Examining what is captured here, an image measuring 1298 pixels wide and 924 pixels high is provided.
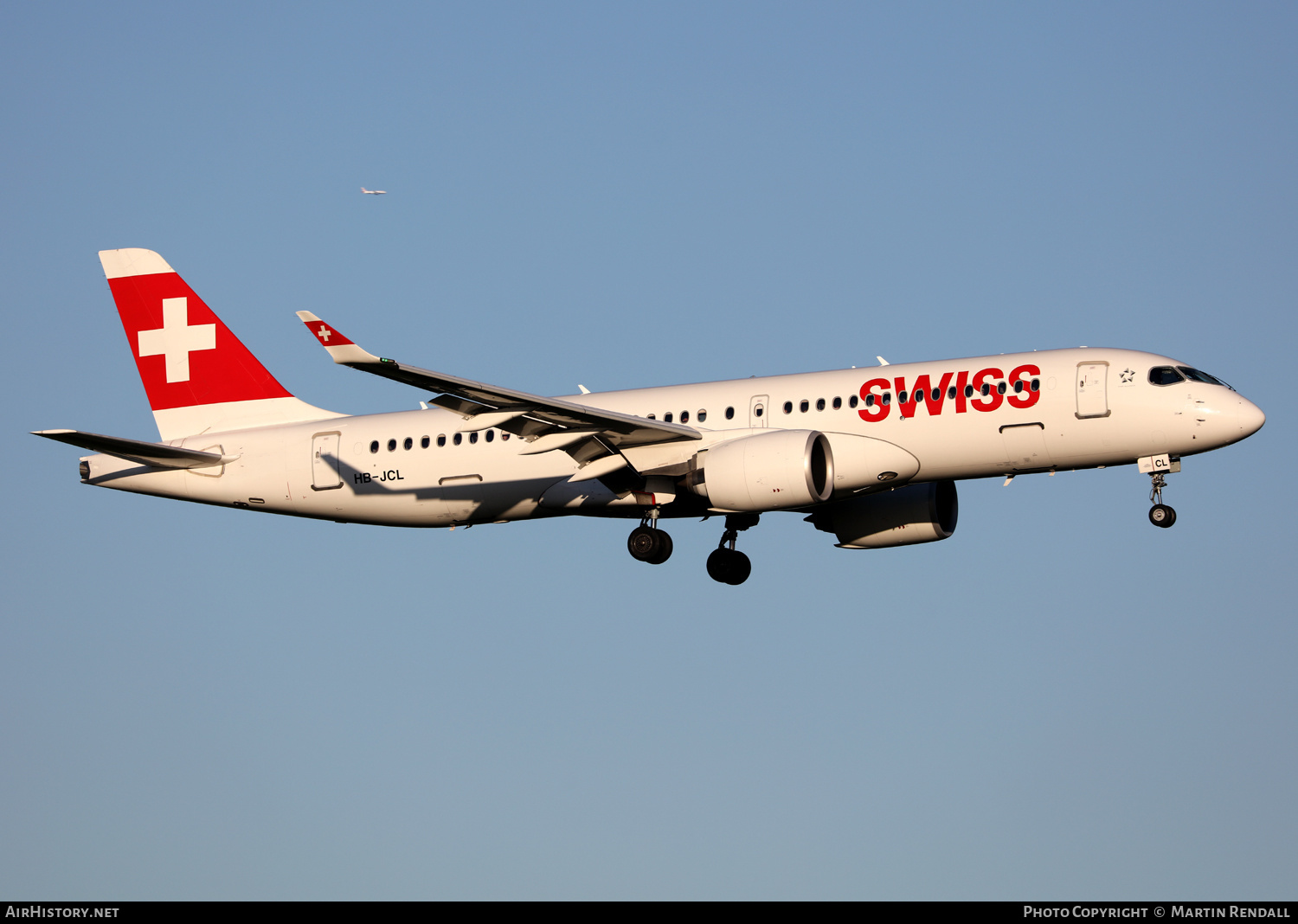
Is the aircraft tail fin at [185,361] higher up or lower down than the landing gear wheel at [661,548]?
higher up

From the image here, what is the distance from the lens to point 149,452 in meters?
45.8

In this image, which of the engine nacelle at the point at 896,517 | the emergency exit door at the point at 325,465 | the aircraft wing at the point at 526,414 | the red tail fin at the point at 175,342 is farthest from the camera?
the red tail fin at the point at 175,342

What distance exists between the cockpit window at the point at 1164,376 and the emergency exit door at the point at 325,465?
841 inches

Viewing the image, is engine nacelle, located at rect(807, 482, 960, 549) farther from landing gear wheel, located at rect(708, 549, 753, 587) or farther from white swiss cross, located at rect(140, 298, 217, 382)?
white swiss cross, located at rect(140, 298, 217, 382)

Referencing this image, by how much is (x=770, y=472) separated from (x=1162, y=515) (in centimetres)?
939

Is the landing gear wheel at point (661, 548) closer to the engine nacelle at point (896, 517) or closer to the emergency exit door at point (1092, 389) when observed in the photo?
the engine nacelle at point (896, 517)

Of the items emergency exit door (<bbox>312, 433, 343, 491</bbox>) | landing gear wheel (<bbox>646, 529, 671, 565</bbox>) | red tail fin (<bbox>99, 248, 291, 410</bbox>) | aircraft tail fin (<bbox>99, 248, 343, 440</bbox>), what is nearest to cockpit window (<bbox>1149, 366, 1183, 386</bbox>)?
landing gear wheel (<bbox>646, 529, 671, 565</bbox>)

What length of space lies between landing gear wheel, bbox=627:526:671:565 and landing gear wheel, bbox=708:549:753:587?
404cm

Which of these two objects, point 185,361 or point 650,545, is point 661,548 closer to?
point 650,545

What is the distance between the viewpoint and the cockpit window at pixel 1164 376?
39.9 m

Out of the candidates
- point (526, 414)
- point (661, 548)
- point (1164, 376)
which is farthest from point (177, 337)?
point (1164, 376)

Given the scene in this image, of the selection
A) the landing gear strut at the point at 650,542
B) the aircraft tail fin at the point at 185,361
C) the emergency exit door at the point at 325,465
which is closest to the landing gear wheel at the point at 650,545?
the landing gear strut at the point at 650,542

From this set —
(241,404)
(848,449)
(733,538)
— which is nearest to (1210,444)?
(848,449)
